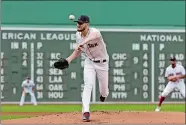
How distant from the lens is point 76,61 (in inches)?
813

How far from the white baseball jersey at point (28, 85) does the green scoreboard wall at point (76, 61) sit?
397 mm

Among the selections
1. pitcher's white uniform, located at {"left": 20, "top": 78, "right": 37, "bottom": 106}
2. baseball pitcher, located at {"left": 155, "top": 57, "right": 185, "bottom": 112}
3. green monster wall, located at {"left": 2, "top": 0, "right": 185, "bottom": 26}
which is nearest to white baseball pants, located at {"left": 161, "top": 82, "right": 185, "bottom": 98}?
baseball pitcher, located at {"left": 155, "top": 57, "right": 185, "bottom": 112}

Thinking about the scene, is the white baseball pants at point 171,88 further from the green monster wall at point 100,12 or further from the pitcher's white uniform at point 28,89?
the green monster wall at point 100,12

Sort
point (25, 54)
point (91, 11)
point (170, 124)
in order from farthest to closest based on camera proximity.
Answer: point (91, 11) → point (25, 54) → point (170, 124)

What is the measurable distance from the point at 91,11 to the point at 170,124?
1475 centimetres

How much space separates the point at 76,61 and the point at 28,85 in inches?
78.5

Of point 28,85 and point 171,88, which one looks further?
point 28,85

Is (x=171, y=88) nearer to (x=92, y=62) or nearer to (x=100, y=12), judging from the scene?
(x=92, y=62)

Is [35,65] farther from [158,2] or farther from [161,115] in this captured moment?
[161,115]

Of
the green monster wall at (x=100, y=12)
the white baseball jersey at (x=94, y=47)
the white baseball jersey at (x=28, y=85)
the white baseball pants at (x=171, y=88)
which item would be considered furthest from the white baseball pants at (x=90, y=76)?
the green monster wall at (x=100, y=12)

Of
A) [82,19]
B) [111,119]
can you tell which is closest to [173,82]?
[111,119]

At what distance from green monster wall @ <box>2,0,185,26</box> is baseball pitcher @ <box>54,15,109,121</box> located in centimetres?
1365

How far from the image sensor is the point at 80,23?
8.36 meters

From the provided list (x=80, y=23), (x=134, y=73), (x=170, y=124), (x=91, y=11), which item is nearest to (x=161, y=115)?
(x=170, y=124)
